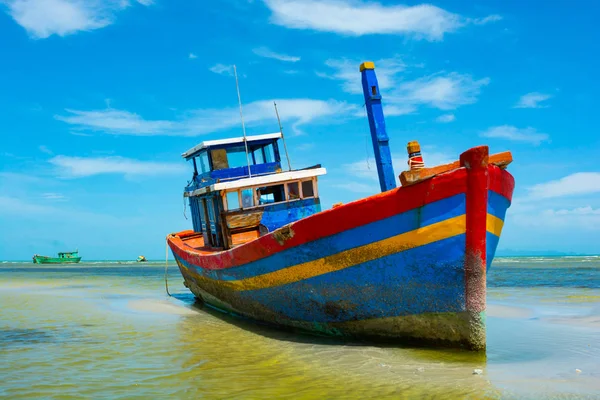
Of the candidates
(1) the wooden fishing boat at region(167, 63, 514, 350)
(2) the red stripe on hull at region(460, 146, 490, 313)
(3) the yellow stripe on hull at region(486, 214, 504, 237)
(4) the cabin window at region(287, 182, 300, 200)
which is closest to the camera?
(2) the red stripe on hull at region(460, 146, 490, 313)

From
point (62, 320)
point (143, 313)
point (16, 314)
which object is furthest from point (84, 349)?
point (16, 314)

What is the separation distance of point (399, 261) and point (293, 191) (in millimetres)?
5256

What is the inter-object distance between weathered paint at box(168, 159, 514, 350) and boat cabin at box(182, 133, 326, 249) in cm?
359

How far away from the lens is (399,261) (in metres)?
5.81

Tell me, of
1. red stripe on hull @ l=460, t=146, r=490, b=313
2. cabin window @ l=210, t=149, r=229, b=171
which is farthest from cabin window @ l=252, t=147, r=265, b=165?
red stripe on hull @ l=460, t=146, r=490, b=313

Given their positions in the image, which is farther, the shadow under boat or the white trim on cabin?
the white trim on cabin

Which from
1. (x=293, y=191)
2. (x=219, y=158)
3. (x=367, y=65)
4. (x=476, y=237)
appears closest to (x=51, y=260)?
(x=219, y=158)

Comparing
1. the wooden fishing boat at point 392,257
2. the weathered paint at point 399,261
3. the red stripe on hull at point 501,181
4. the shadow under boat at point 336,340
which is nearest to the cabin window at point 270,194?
the shadow under boat at point 336,340

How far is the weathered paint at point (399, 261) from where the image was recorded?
5.58 metres

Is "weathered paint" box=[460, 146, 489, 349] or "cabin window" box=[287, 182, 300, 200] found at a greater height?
"cabin window" box=[287, 182, 300, 200]

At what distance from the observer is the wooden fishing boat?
5.57 meters

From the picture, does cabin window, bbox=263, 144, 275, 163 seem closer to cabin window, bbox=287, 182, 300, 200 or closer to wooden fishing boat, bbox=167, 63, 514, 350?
cabin window, bbox=287, 182, 300, 200

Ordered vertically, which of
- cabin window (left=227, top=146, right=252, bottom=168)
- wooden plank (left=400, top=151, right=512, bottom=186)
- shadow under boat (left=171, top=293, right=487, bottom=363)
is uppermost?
cabin window (left=227, top=146, right=252, bottom=168)

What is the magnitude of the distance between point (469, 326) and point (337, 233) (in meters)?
1.83
